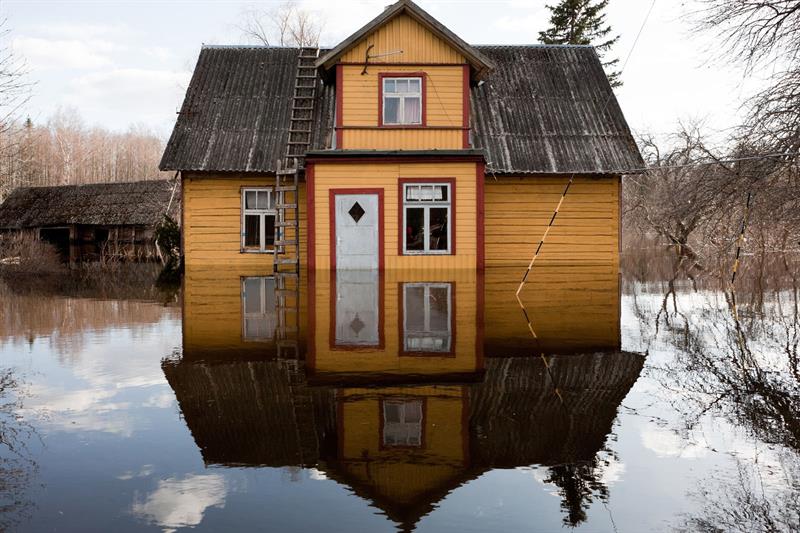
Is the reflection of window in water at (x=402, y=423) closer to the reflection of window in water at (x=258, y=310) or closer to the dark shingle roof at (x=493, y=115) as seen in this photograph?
the reflection of window in water at (x=258, y=310)

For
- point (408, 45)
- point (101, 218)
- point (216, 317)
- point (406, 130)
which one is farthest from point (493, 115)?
point (101, 218)

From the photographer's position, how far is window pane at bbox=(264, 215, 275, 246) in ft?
67.3

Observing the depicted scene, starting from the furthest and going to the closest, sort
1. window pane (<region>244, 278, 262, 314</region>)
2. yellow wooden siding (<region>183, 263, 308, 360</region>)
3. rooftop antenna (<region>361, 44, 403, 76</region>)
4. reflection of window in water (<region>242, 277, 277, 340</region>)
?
rooftop antenna (<region>361, 44, 403, 76</region>) < window pane (<region>244, 278, 262, 314</region>) < reflection of window in water (<region>242, 277, 277, 340</region>) < yellow wooden siding (<region>183, 263, 308, 360</region>)

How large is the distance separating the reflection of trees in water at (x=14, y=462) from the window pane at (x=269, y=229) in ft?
48.2

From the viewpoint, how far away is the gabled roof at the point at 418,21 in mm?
17969

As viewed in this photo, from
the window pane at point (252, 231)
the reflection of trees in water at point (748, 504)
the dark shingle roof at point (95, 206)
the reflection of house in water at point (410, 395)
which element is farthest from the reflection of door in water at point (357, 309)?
the dark shingle roof at point (95, 206)

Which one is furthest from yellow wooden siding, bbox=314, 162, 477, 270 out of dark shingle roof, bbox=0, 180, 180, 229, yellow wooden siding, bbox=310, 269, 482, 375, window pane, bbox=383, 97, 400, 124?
dark shingle roof, bbox=0, 180, 180, 229

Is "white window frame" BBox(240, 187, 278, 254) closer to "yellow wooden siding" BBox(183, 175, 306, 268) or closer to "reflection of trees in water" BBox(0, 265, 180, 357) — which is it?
"yellow wooden siding" BBox(183, 175, 306, 268)

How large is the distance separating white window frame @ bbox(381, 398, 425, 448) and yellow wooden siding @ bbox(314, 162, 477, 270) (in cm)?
1219

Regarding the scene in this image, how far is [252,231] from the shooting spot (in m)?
20.5

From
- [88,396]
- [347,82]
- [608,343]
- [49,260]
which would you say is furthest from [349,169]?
[49,260]

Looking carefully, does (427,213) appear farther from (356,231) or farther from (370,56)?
(370,56)

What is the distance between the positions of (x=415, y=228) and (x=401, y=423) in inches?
516

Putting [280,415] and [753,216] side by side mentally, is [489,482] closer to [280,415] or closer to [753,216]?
[280,415]
